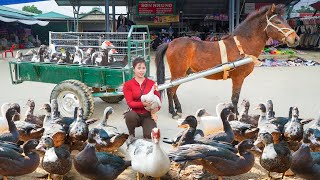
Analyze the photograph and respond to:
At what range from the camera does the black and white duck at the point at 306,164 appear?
3.57 m

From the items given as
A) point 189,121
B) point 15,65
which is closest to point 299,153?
point 189,121

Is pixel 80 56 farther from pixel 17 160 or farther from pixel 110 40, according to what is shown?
pixel 17 160

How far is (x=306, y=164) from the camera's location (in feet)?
11.8

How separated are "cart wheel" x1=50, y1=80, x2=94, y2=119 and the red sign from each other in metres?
13.3

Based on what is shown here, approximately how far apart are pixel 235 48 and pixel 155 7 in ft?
41.9

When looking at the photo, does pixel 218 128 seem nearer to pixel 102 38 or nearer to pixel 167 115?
pixel 167 115

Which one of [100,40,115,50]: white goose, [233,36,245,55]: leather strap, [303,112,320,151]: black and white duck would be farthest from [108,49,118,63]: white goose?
[303,112,320,151]: black and white duck

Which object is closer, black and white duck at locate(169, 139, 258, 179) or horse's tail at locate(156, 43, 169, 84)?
black and white duck at locate(169, 139, 258, 179)

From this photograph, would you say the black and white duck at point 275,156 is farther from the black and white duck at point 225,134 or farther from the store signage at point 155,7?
the store signage at point 155,7

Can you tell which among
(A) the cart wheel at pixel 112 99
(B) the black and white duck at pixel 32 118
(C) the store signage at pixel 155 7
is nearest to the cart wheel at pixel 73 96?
(B) the black and white duck at pixel 32 118

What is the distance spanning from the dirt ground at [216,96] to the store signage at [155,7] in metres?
7.61

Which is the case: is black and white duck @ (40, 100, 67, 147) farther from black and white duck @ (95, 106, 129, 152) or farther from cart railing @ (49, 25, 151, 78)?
cart railing @ (49, 25, 151, 78)

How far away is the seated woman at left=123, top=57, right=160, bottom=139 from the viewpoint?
15.6 ft

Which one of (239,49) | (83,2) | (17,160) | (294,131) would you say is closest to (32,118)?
(17,160)
